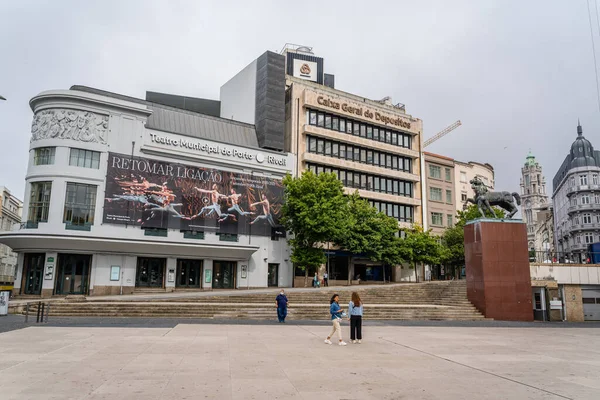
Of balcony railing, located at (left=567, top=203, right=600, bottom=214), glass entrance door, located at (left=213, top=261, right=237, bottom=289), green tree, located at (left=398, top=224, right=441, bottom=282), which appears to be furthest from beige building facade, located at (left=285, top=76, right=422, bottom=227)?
balcony railing, located at (left=567, top=203, right=600, bottom=214)

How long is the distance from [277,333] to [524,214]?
17980 centimetres

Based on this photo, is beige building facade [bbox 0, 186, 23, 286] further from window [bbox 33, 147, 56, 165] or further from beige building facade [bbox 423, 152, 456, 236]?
beige building facade [bbox 423, 152, 456, 236]

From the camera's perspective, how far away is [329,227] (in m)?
40.3

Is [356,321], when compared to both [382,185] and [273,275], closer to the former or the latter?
[273,275]

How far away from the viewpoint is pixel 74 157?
3575cm

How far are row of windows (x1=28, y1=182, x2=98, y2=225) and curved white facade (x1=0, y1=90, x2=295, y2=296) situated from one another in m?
0.08

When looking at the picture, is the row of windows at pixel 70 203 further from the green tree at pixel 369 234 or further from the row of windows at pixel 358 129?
the row of windows at pixel 358 129

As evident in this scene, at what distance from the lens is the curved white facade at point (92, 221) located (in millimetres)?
34375

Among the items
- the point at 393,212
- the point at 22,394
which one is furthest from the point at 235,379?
the point at 393,212

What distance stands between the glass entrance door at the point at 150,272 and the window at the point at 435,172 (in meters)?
36.9

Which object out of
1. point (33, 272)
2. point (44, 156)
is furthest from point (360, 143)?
point (33, 272)

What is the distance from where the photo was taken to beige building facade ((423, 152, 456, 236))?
192ft

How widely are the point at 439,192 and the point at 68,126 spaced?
44531mm

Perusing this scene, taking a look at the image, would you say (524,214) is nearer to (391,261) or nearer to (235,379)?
(391,261)
